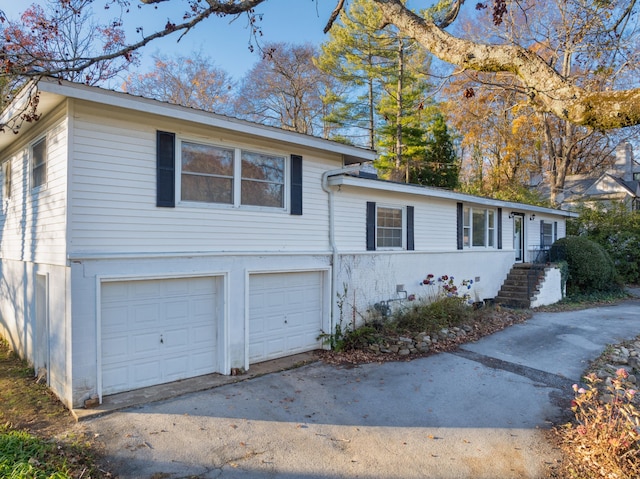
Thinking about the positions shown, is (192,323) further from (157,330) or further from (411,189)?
(411,189)

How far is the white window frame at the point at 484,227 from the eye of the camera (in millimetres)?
13182

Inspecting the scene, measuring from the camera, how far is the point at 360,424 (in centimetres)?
528

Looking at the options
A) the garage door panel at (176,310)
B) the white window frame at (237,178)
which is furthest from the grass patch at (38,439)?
the white window frame at (237,178)

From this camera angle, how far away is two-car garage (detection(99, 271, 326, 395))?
593 centimetres

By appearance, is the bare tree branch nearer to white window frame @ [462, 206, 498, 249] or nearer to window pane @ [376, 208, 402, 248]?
window pane @ [376, 208, 402, 248]

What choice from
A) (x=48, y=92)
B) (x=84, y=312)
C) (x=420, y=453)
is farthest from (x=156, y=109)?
(x=420, y=453)


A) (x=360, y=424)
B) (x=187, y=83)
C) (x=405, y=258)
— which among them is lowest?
(x=360, y=424)

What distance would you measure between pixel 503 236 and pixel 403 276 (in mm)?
6651

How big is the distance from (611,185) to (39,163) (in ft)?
118

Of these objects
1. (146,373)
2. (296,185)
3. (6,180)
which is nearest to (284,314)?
(296,185)

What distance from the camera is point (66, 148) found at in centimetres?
549

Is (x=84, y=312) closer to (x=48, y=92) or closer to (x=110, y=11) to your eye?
(x=48, y=92)

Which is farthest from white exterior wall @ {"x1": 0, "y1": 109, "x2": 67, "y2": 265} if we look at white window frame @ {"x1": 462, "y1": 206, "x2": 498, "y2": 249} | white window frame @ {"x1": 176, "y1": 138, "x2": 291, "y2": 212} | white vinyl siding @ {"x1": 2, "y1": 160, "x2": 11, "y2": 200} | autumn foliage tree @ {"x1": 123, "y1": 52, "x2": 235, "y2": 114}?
autumn foliage tree @ {"x1": 123, "y1": 52, "x2": 235, "y2": 114}

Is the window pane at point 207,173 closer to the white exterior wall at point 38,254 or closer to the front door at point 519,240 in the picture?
the white exterior wall at point 38,254
